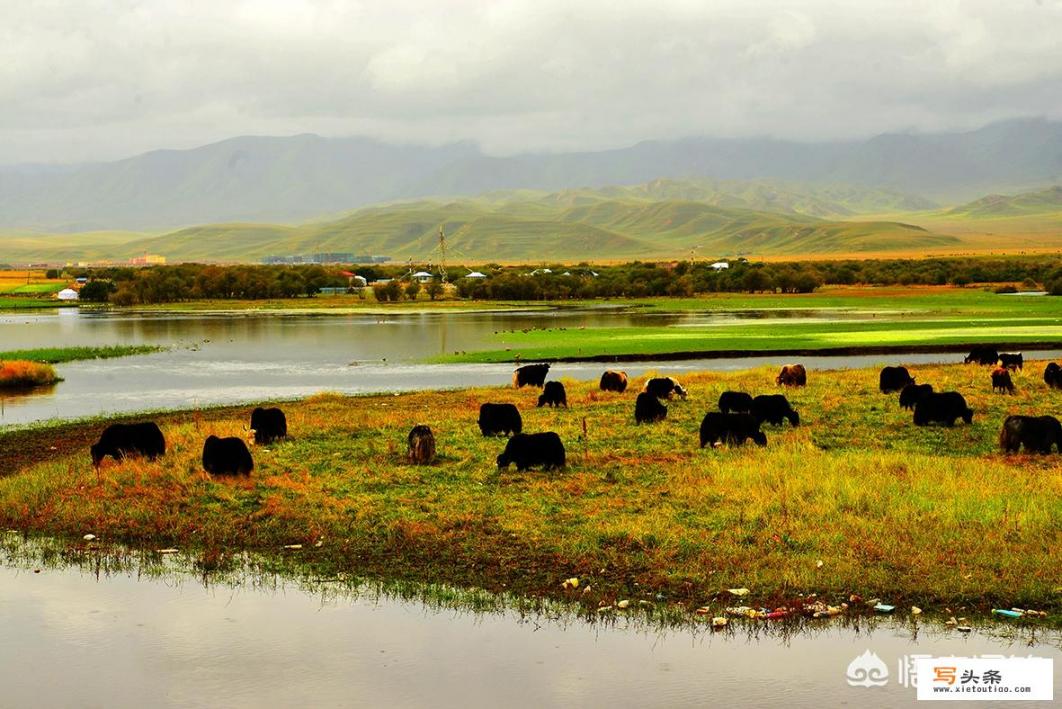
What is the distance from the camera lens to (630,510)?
17.1 m

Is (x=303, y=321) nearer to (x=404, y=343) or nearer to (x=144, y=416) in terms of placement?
(x=404, y=343)

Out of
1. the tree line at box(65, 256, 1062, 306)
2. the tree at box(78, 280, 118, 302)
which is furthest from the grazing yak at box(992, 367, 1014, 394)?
the tree at box(78, 280, 118, 302)

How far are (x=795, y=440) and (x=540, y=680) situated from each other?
12.3 meters

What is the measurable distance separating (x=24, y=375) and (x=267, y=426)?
86.1 ft

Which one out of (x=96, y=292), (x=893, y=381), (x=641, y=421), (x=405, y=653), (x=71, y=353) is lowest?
(x=405, y=653)

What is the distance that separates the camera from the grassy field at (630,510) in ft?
46.1

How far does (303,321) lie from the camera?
313 feet

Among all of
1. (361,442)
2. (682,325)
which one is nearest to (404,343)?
(682,325)

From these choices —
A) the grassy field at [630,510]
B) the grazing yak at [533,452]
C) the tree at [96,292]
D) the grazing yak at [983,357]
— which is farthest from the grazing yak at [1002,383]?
the tree at [96,292]

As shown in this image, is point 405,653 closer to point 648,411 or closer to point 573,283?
point 648,411

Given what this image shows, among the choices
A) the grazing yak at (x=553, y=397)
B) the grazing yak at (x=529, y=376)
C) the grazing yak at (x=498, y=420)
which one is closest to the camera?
the grazing yak at (x=498, y=420)

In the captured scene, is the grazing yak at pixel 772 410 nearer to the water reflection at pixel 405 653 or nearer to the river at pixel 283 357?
the water reflection at pixel 405 653

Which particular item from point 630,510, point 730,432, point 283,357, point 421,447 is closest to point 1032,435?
point 730,432

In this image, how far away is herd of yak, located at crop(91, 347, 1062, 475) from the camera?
20.2 metres
